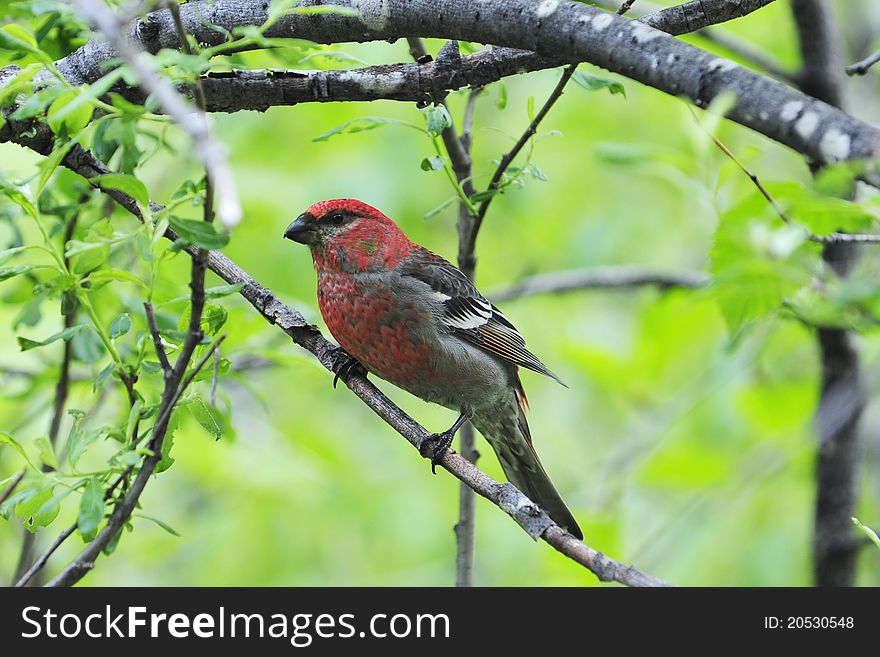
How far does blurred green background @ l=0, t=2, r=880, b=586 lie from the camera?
6.05 metres

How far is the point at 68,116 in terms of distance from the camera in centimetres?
244

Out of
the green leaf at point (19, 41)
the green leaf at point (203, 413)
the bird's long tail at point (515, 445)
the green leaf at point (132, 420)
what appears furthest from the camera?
the bird's long tail at point (515, 445)

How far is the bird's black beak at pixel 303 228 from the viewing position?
5.00 meters

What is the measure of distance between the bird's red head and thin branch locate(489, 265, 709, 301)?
1.24m

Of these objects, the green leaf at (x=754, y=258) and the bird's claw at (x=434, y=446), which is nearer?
the green leaf at (x=754, y=258)

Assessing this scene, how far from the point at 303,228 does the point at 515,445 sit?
5.65 ft

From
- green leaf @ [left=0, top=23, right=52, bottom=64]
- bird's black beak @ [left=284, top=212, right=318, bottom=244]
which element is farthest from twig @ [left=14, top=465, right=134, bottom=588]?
bird's black beak @ [left=284, top=212, right=318, bottom=244]

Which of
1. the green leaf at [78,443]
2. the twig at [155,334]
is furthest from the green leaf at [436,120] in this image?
the green leaf at [78,443]

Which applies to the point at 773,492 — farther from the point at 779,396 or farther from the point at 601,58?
the point at 601,58

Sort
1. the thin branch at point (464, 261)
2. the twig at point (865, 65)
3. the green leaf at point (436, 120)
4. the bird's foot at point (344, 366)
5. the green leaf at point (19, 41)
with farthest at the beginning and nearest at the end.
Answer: the bird's foot at point (344, 366), the thin branch at point (464, 261), the twig at point (865, 65), the green leaf at point (436, 120), the green leaf at point (19, 41)

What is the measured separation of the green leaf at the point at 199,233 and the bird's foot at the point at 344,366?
219 cm

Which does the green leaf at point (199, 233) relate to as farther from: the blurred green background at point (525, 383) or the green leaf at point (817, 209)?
the blurred green background at point (525, 383)

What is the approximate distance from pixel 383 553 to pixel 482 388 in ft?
8.99
